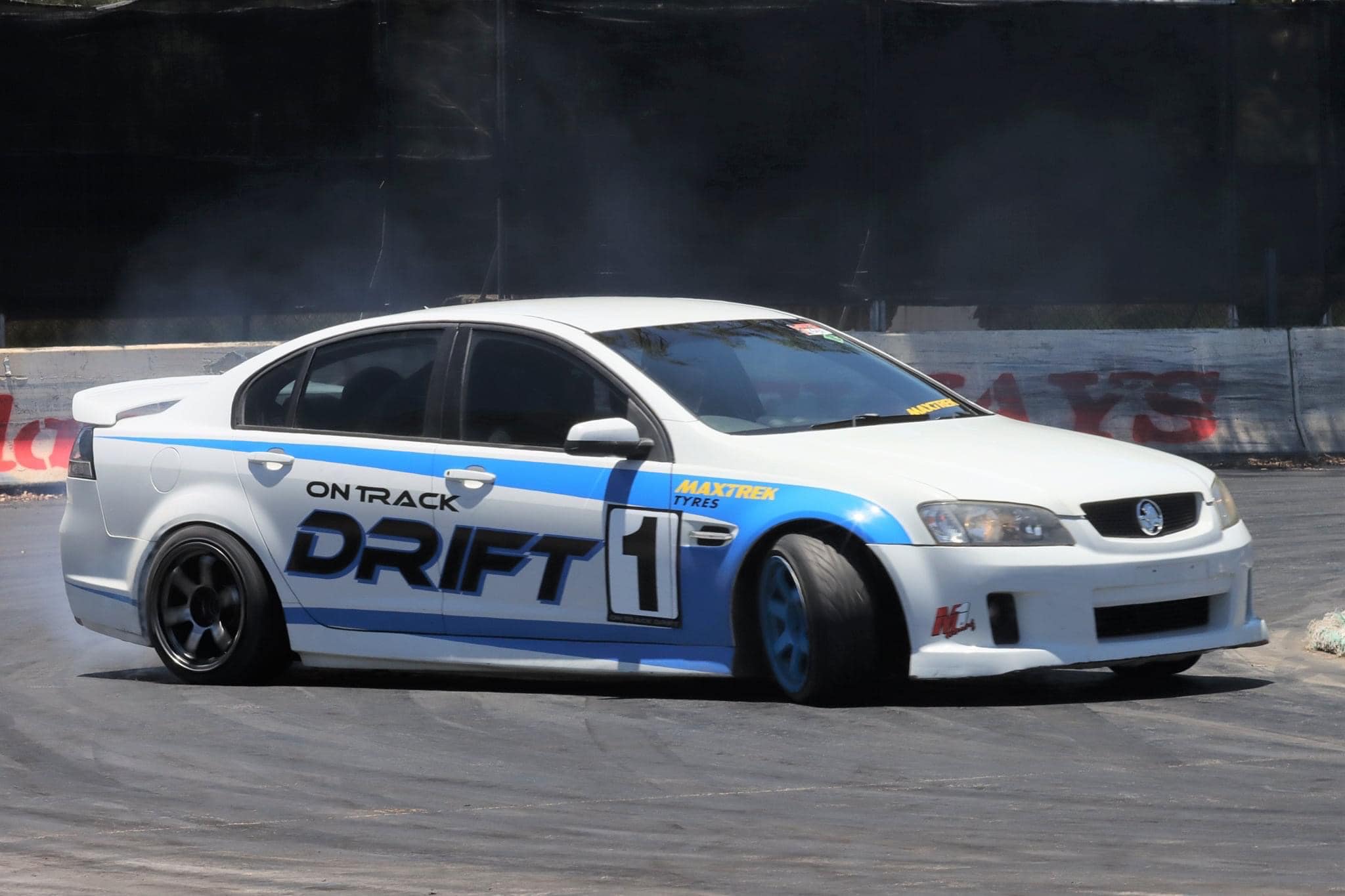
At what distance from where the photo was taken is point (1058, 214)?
18.9 meters

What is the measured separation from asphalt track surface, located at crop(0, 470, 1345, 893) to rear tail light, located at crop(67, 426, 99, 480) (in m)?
0.84

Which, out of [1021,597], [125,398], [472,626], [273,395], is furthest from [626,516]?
[125,398]

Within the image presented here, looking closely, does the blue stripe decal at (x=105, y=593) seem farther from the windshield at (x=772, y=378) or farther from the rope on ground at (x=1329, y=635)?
the rope on ground at (x=1329, y=635)

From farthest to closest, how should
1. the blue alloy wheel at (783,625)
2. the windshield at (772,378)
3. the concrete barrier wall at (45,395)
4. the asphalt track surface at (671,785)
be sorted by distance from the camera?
the concrete barrier wall at (45,395) < the windshield at (772,378) < the blue alloy wheel at (783,625) < the asphalt track surface at (671,785)

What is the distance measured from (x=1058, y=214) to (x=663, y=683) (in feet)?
37.1

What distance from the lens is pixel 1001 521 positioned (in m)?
7.30

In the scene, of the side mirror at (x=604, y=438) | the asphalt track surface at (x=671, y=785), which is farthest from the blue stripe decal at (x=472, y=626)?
the side mirror at (x=604, y=438)

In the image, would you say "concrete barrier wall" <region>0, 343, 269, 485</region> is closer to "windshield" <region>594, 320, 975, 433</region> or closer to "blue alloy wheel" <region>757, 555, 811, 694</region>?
"windshield" <region>594, 320, 975, 433</region>

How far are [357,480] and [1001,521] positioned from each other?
8.23ft

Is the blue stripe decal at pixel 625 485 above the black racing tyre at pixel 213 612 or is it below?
above

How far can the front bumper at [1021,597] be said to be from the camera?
23.8 feet

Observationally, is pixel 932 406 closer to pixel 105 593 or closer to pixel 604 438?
pixel 604 438

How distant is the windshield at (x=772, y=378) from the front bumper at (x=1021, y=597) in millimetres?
962

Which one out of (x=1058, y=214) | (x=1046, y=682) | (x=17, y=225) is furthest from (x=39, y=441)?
(x=1046, y=682)
